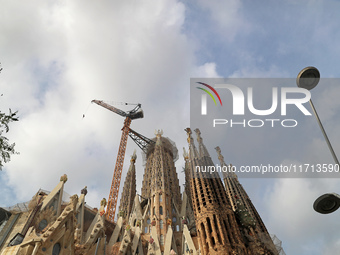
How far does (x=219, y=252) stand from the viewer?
25.3 meters

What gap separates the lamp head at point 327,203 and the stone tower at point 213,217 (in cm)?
1836

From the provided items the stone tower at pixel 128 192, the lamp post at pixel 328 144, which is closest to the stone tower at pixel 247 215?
the lamp post at pixel 328 144

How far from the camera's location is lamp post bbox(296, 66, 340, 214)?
29.6 feet

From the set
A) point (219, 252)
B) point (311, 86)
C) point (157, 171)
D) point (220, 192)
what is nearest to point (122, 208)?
point (157, 171)

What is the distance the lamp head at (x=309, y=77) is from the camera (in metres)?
11.2

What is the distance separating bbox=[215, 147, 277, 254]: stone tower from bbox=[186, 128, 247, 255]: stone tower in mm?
2448

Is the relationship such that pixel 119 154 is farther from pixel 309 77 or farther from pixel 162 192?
pixel 309 77

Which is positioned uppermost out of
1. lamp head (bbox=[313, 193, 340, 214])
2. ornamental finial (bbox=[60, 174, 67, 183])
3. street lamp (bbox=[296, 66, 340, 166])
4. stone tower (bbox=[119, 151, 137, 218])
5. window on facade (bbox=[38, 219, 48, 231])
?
stone tower (bbox=[119, 151, 137, 218])

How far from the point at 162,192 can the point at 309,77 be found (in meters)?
36.9

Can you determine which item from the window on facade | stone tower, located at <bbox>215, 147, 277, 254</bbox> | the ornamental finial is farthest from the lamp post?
the ornamental finial

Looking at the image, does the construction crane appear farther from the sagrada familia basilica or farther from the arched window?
the arched window

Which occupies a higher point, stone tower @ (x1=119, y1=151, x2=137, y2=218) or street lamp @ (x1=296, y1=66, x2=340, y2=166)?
stone tower @ (x1=119, y1=151, x2=137, y2=218)

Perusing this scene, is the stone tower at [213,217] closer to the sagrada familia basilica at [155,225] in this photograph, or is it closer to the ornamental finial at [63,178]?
the sagrada familia basilica at [155,225]

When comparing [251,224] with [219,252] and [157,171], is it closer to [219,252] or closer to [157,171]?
[219,252]
